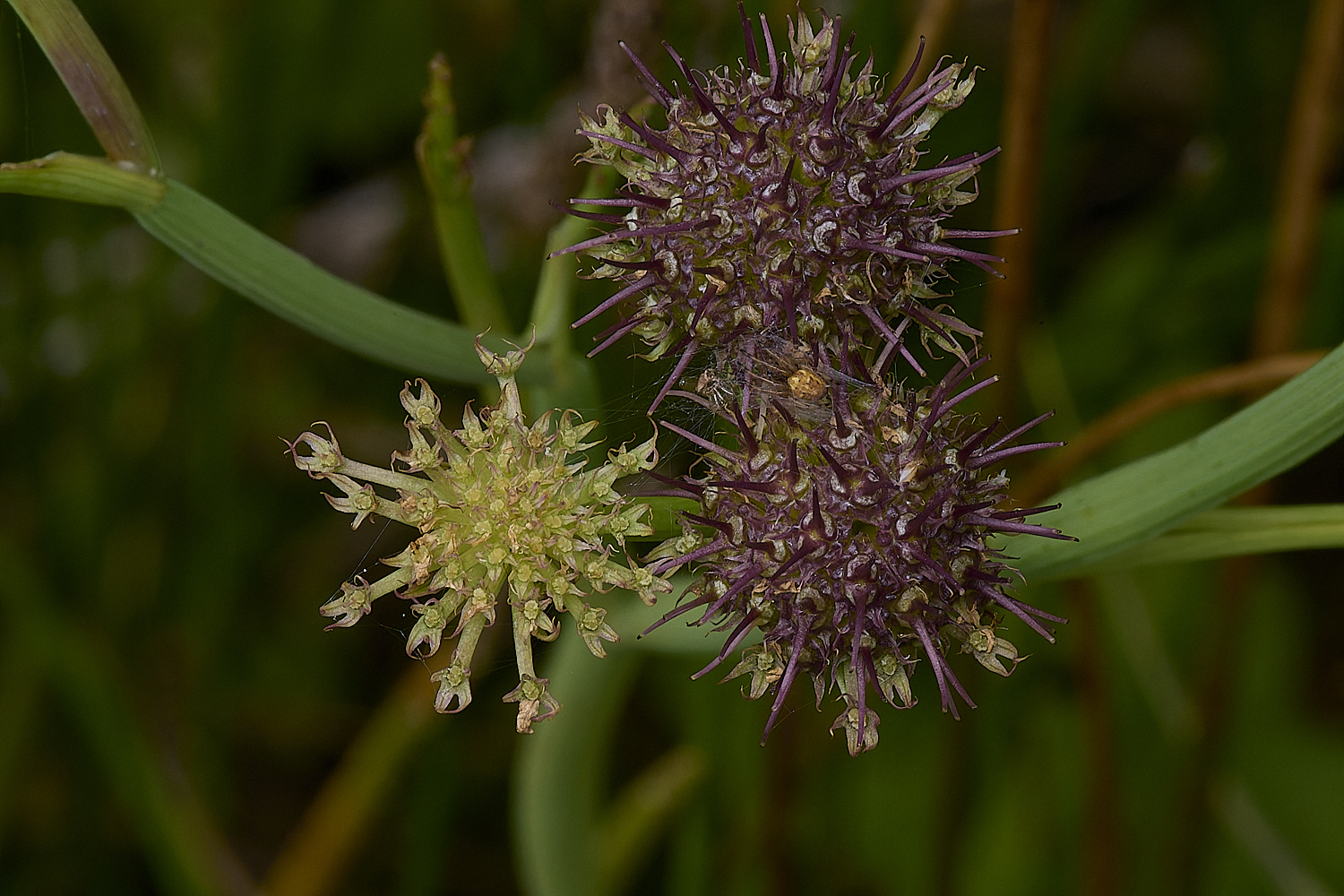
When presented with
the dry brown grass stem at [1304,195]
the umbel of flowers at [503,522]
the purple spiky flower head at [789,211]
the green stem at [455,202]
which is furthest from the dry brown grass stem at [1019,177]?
the umbel of flowers at [503,522]

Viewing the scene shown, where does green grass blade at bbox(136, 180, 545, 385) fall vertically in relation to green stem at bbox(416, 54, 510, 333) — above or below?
below

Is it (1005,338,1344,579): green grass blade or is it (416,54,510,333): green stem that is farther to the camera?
(416,54,510,333): green stem

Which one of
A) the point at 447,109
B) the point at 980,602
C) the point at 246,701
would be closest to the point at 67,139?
the point at 246,701

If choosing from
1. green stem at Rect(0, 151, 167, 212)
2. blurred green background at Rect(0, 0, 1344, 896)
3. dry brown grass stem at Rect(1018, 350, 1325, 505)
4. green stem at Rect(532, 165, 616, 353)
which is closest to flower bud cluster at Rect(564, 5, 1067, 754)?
green stem at Rect(532, 165, 616, 353)

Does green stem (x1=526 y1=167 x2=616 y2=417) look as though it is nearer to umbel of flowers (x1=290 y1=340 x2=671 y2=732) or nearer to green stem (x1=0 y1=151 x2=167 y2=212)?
umbel of flowers (x1=290 y1=340 x2=671 y2=732)

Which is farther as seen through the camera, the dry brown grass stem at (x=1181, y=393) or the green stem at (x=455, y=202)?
the dry brown grass stem at (x=1181, y=393)

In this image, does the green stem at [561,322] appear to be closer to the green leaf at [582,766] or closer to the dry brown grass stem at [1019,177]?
the green leaf at [582,766]

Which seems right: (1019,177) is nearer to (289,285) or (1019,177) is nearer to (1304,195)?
(1304,195)
